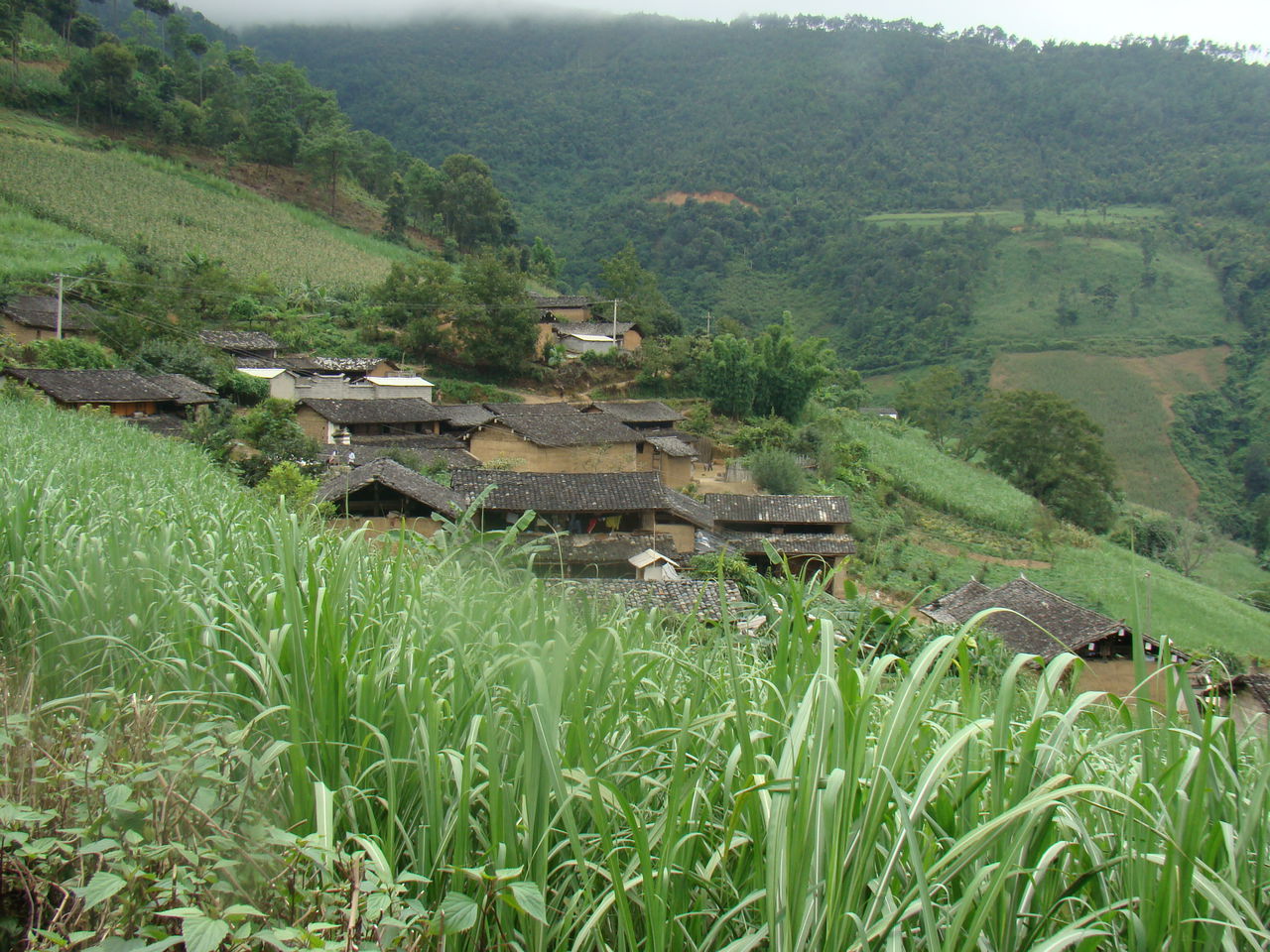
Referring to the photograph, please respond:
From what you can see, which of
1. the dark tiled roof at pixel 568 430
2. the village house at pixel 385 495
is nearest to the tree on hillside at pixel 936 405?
the dark tiled roof at pixel 568 430

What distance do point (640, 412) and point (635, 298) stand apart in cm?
1336

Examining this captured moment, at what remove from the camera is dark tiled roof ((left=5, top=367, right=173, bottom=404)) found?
21031mm

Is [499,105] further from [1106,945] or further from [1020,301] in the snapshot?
[1106,945]

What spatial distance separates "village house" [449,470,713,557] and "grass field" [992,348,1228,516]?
37518 millimetres

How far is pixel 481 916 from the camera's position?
1705 mm

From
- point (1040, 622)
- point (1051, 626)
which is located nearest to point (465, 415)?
point (1040, 622)

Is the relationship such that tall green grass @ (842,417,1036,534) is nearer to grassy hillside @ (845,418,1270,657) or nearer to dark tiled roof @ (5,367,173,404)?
grassy hillside @ (845,418,1270,657)

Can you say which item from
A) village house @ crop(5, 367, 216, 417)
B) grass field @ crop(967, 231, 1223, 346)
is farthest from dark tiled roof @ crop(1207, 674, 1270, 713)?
grass field @ crop(967, 231, 1223, 346)

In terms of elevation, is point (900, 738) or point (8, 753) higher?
point (900, 738)

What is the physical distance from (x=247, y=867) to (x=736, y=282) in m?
70.3

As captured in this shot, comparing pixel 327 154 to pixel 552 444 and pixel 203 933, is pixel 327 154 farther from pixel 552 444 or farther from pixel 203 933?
pixel 203 933

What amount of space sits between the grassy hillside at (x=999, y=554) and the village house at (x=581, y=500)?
15.5 ft

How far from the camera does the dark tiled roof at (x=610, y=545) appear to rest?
708 inches

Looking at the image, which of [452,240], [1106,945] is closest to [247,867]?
[1106,945]
